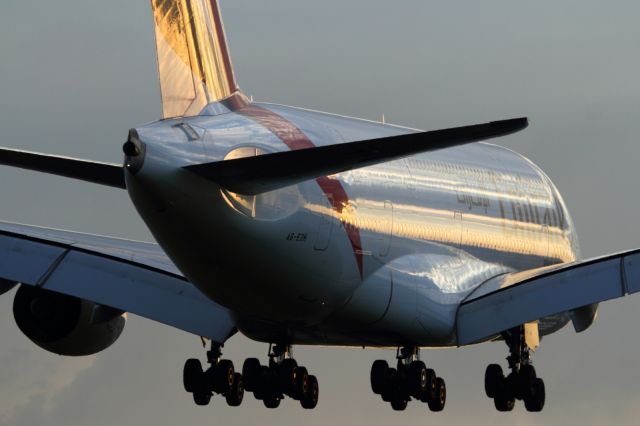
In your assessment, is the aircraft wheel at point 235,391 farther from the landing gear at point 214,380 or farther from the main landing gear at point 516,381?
the main landing gear at point 516,381

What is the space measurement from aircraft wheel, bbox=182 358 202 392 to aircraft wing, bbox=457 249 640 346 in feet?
17.0

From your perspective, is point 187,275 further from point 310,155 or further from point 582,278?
point 582,278

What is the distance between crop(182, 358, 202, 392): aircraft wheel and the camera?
126ft

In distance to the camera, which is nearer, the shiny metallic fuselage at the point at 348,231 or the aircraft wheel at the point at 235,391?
the shiny metallic fuselage at the point at 348,231

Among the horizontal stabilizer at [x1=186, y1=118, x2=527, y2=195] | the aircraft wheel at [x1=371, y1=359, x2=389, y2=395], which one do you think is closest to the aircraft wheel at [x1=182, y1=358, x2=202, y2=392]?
the aircraft wheel at [x1=371, y1=359, x2=389, y2=395]

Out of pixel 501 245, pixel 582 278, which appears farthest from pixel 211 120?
pixel 501 245

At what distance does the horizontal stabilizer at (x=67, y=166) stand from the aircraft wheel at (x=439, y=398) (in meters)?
9.75

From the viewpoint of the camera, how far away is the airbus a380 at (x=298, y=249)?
2978 centimetres

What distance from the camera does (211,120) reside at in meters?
31.1

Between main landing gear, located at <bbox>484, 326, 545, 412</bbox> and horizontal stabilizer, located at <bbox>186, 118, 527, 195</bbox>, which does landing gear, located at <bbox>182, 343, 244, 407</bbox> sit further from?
horizontal stabilizer, located at <bbox>186, 118, 527, 195</bbox>

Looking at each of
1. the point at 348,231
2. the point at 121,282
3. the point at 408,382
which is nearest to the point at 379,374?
the point at 408,382

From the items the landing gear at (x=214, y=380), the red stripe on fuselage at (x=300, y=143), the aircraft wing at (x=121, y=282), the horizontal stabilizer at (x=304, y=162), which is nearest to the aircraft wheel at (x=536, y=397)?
the landing gear at (x=214, y=380)

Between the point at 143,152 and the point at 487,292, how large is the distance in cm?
1280

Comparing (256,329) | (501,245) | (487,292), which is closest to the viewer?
(256,329)
